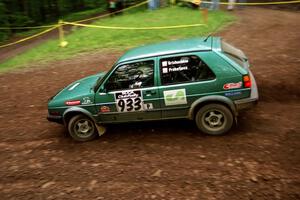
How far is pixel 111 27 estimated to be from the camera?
1582 centimetres

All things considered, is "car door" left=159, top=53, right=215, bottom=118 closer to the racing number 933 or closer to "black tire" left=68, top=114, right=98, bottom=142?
the racing number 933

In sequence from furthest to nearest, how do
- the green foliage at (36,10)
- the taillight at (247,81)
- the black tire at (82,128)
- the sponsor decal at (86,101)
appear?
the green foliage at (36,10) < the black tire at (82,128) < the sponsor decal at (86,101) < the taillight at (247,81)

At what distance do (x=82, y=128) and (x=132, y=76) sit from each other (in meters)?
1.55

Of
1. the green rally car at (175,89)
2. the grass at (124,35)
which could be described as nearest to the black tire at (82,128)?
the green rally car at (175,89)

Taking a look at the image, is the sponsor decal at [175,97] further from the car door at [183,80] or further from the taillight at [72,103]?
the taillight at [72,103]

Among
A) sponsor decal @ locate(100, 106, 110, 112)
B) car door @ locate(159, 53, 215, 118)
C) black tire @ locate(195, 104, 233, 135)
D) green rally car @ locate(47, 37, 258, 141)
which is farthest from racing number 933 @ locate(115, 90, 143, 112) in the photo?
black tire @ locate(195, 104, 233, 135)

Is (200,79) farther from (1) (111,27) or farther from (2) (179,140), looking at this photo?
(1) (111,27)

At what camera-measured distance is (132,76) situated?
22.6 feet

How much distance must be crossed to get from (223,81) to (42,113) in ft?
15.9

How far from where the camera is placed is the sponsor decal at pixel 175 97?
667 centimetres

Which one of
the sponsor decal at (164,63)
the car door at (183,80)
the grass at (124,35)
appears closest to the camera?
the car door at (183,80)

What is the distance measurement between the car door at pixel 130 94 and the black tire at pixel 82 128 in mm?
430

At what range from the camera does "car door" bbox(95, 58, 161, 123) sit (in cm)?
680

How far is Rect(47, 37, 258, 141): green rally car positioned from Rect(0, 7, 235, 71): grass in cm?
687
